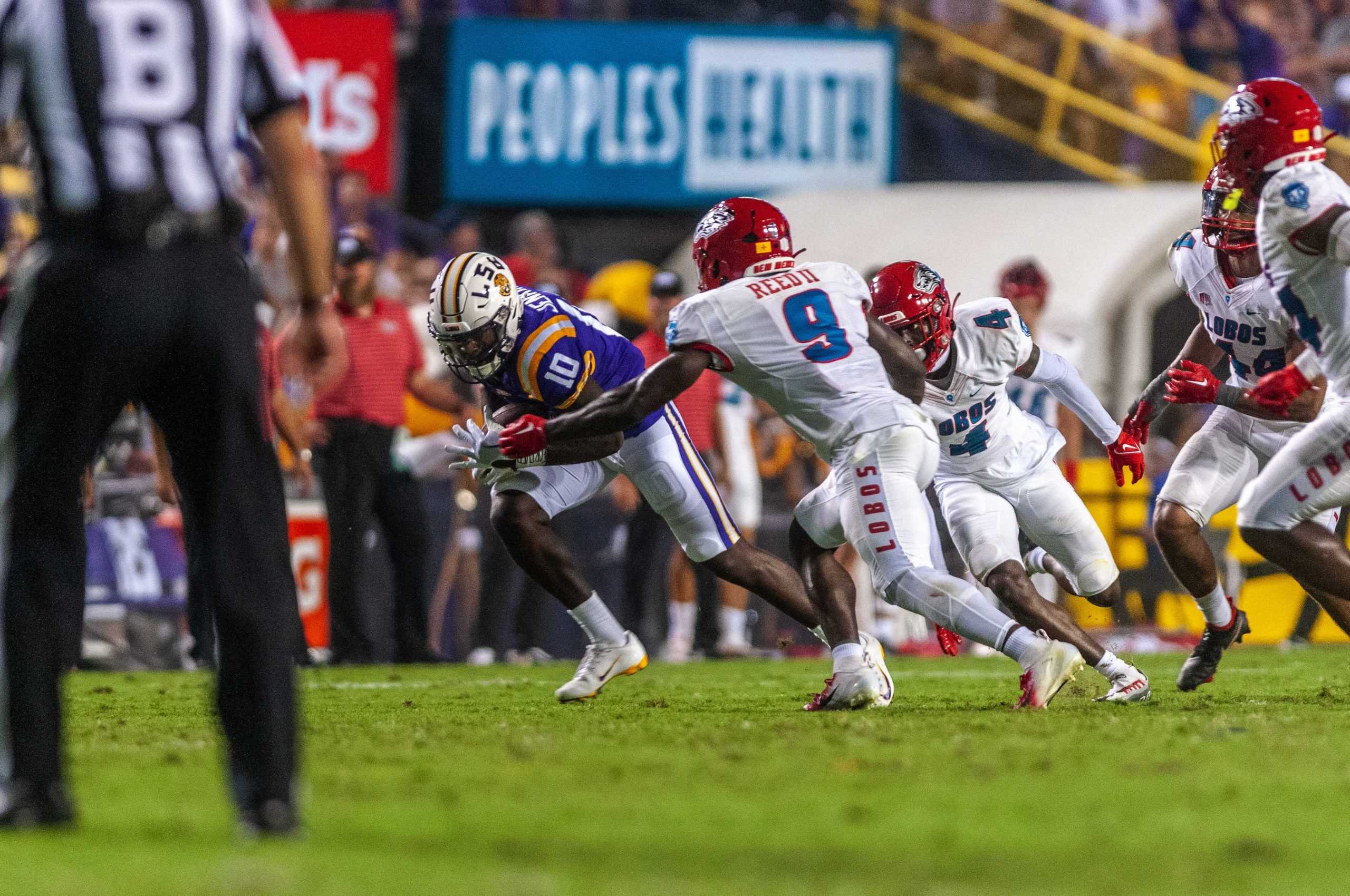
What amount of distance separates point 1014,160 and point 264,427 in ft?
49.9

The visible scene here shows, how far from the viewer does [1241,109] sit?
7660mm

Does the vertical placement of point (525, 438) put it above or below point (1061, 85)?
above

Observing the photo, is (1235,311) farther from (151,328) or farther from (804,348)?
(151,328)

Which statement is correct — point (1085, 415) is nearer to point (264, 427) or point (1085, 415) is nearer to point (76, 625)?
point (76, 625)

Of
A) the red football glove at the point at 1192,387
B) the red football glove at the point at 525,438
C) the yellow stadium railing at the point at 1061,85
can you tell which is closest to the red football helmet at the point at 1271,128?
the red football glove at the point at 1192,387

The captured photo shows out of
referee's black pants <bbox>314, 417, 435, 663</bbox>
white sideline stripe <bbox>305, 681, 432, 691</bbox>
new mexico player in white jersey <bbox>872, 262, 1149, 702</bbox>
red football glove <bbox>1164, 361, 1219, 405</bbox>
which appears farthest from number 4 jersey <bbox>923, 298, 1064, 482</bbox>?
referee's black pants <bbox>314, 417, 435, 663</bbox>

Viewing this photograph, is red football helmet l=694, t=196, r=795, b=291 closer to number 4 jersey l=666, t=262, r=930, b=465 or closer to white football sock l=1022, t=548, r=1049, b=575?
number 4 jersey l=666, t=262, r=930, b=465

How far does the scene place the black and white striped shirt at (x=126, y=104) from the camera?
4332mm

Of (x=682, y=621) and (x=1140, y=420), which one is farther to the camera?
(x=682, y=621)

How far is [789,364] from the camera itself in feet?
24.4

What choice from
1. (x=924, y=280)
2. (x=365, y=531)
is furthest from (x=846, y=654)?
(x=365, y=531)

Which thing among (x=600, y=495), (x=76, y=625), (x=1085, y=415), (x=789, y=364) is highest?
(x=789, y=364)

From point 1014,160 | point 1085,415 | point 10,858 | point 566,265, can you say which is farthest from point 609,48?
point 10,858

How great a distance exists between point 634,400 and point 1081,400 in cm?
246
